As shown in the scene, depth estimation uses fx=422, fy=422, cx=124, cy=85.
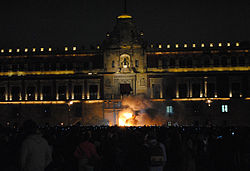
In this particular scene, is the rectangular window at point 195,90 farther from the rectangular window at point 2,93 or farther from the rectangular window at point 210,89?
the rectangular window at point 2,93

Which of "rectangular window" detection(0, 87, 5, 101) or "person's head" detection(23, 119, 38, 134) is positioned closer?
"person's head" detection(23, 119, 38, 134)

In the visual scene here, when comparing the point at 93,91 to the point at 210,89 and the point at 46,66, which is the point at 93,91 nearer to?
the point at 46,66

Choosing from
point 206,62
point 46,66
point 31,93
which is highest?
point 206,62

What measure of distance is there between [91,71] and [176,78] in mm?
12278

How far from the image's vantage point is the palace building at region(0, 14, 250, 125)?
191 feet

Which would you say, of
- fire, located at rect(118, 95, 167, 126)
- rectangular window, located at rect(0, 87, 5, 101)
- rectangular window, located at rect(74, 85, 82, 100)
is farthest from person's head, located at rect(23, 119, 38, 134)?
rectangular window, located at rect(0, 87, 5, 101)

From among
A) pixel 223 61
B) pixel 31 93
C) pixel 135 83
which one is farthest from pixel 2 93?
pixel 223 61

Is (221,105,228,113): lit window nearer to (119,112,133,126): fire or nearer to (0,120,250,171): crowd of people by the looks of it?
(119,112,133,126): fire

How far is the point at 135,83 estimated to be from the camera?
196ft

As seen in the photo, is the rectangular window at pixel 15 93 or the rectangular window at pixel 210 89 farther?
the rectangular window at pixel 15 93

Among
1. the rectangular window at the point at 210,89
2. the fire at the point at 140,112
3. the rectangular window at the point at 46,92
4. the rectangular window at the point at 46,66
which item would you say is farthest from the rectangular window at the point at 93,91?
the rectangular window at the point at 210,89

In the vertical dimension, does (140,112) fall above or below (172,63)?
below

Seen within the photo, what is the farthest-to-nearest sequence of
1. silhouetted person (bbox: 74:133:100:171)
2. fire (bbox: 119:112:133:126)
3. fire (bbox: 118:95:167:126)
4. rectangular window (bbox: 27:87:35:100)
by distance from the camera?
1. rectangular window (bbox: 27:87:35:100)
2. fire (bbox: 118:95:167:126)
3. fire (bbox: 119:112:133:126)
4. silhouetted person (bbox: 74:133:100:171)

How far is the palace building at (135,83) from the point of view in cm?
5828
